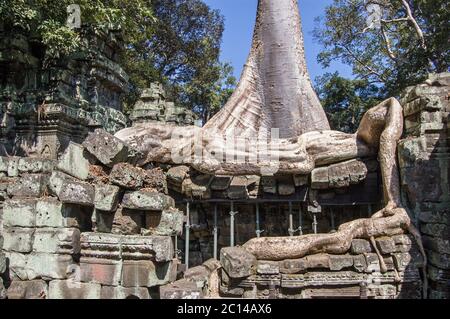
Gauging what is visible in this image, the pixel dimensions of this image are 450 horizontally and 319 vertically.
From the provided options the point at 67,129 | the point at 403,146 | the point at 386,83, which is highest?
the point at 386,83

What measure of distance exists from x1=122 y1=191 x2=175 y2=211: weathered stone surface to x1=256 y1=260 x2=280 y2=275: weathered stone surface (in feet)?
3.57

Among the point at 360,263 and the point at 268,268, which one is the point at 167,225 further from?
the point at 360,263

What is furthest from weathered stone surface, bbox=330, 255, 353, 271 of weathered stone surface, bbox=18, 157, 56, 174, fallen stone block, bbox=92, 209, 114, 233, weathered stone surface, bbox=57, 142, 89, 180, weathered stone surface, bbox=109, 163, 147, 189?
weathered stone surface, bbox=18, 157, 56, 174

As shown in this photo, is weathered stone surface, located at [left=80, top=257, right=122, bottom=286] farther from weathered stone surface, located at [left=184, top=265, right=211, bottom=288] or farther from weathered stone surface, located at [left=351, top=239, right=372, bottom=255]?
weathered stone surface, located at [left=351, top=239, right=372, bottom=255]

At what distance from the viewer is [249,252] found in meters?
3.81

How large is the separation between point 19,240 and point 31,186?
19.8 inches

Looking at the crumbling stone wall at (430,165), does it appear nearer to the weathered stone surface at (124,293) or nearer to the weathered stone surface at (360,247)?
the weathered stone surface at (360,247)

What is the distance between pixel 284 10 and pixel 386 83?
9.41m

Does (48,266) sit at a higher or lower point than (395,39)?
lower

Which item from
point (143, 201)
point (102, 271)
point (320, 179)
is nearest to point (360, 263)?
point (320, 179)

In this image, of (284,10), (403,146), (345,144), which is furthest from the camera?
(284,10)

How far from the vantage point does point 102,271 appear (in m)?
3.38
